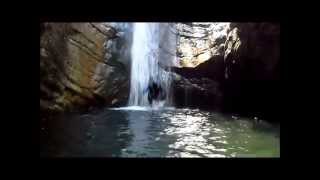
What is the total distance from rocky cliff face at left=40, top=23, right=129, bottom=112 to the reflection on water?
819 millimetres

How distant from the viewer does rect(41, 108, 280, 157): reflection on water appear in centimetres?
410

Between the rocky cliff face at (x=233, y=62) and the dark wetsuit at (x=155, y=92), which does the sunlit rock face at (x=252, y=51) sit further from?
the dark wetsuit at (x=155, y=92)

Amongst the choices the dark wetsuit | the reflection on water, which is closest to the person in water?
the dark wetsuit

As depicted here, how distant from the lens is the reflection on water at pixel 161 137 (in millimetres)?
4102

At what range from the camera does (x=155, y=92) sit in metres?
9.16

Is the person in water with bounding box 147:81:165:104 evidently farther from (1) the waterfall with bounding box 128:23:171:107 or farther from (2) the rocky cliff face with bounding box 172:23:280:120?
(2) the rocky cliff face with bounding box 172:23:280:120

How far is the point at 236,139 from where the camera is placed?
199 inches

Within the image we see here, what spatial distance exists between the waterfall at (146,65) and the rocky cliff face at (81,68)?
0.34 m

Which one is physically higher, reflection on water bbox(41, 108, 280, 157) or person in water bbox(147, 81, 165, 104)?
person in water bbox(147, 81, 165, 104)

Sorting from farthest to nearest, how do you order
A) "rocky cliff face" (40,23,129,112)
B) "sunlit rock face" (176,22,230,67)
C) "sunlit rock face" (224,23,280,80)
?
"sunlit rock face" (176,22,230,67), "sunlit rock face" (224,23,280,80), "rocky cliff face" (40,23,129,112)

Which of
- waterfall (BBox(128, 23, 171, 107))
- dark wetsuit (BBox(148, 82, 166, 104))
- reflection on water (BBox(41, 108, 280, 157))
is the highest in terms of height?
waterfall (BBox(128, 23, 171, 107))

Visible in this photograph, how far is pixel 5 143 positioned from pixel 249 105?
444cm
